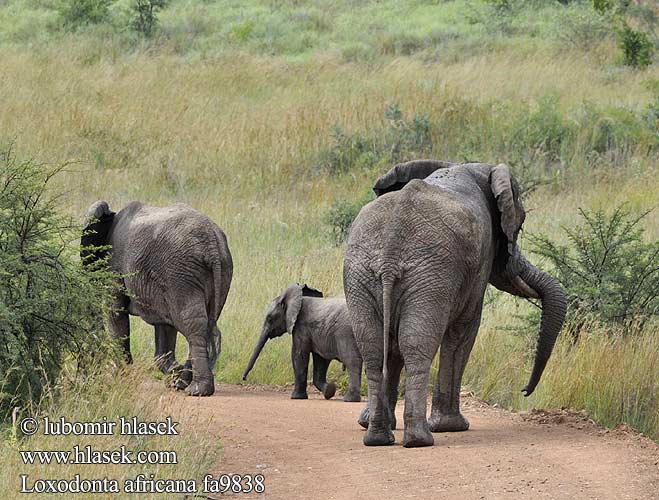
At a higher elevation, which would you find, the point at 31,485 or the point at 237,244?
the point at 31,485

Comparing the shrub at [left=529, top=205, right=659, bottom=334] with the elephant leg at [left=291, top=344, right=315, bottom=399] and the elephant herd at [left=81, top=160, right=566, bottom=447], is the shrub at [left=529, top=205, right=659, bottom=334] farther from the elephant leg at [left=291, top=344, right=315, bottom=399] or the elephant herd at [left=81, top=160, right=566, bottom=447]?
the elephant leg at [left=291, top=344, right=315, bottom=399]

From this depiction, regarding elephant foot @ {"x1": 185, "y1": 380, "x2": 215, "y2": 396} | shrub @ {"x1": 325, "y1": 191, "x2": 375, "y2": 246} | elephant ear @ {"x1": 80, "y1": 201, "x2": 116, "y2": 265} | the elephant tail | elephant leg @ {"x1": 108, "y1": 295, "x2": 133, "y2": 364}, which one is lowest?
shrub @ {"x1": 325, "y1": 191, "x2": 375, "y2": 246}

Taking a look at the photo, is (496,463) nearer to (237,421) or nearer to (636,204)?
(237,421)

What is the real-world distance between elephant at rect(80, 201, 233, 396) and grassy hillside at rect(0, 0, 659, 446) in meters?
1.29

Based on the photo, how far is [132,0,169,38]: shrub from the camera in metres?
31.5

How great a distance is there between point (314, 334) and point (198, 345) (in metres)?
1.00

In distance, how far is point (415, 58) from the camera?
98.9 ft

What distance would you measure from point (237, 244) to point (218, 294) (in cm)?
493

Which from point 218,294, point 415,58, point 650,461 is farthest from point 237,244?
point 415,58

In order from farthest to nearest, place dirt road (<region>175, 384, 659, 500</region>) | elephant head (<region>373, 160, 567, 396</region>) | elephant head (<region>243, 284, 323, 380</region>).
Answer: elephant head (<region>243, 284, 323, 380</region>) → elephant head (<region>373, 160, 567, 396</region>) → dirt road (<region>175, 384, 659, 500</region>)

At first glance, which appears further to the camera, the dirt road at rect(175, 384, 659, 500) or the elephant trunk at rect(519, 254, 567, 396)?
the elephant trunk at rect(519, 254, 567, 396)

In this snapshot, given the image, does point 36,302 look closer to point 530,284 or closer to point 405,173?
point 405,173

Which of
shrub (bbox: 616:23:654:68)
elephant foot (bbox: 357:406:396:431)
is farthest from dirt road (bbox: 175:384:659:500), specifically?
shrub (bbox: 616:23:654:68)

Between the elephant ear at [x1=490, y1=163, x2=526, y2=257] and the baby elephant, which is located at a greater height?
the elephant ear at [x1=490, y1=163, x2=526, y2=257]
